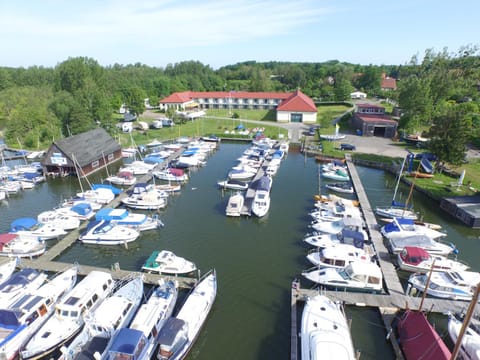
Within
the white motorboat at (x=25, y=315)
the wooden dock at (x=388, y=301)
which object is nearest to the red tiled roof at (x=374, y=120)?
the wooden dock at (x=388, y=301)

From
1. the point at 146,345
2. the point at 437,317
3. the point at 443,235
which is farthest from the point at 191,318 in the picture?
the point at 443,235

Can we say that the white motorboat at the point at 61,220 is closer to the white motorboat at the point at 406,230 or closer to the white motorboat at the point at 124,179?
the white motorboat at the point at 124,179

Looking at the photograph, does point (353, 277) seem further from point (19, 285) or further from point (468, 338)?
point (19, 285)

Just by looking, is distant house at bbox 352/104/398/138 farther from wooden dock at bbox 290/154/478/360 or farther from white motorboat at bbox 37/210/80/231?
white motorboat at bbox 37/210/80/231

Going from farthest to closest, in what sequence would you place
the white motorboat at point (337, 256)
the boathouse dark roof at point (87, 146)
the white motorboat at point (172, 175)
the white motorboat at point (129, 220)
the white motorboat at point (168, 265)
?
the white motorboat at point (172, 175) < the boathouse dark roof at point (87, 146) < the white motorboat at point (129, 220) < the white motorboat at point (337, 256) < the white motorboat at point (168, 265)

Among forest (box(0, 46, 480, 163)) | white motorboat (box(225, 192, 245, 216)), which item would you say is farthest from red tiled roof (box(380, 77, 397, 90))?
white motorboat (box(225, 192, 245, 216))

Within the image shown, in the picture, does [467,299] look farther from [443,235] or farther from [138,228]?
[138,228]
